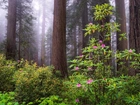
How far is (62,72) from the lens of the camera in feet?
25.5

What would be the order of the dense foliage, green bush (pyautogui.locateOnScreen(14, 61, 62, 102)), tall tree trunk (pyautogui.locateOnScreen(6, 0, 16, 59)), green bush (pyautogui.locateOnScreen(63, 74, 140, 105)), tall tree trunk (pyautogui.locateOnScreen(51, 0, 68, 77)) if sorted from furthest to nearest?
tall tree trunk (pyautogui.locateOnScreen(6, 0, 16, 59)) < tall tree trunk (pyautogui.locateOnScreen(51, 0, 68, 77)) < green bush (pyautogui.locateOnScreen(14, 61, 62, 102)) < the dense foliage < green bush (pyautogui.locateOnScreen(63, 74, 140, 105))

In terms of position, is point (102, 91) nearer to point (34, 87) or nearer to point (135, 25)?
point (34, 87)

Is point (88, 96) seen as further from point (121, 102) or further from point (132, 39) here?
point (132, 39)

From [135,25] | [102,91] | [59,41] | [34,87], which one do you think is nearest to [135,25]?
[135,25]

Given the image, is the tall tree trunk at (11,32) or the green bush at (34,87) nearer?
the green bush at (34,87)

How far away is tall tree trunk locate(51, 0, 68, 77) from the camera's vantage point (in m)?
7.81

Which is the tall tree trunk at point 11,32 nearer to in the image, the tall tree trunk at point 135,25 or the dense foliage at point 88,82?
the dense foliage at point 88,82

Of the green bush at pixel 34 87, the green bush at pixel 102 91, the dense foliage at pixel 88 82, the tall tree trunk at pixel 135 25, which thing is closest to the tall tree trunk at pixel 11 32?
the dense foliage at pixel 88 82

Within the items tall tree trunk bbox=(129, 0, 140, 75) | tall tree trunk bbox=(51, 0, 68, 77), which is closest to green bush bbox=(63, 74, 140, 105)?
tall tree trunk bbox=(129, 0, 140, 75)

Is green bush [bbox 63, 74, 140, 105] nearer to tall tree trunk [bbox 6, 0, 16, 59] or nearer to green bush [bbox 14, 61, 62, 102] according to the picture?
green bush [bbox 14, 61, 62, 102]

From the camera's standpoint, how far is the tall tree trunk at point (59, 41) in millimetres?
7809

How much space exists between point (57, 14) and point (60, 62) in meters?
2.21

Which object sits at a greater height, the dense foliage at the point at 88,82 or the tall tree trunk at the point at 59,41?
the tall tree trunk at the point at 59,41

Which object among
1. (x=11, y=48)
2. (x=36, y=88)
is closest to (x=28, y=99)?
(x=36, y=88)
